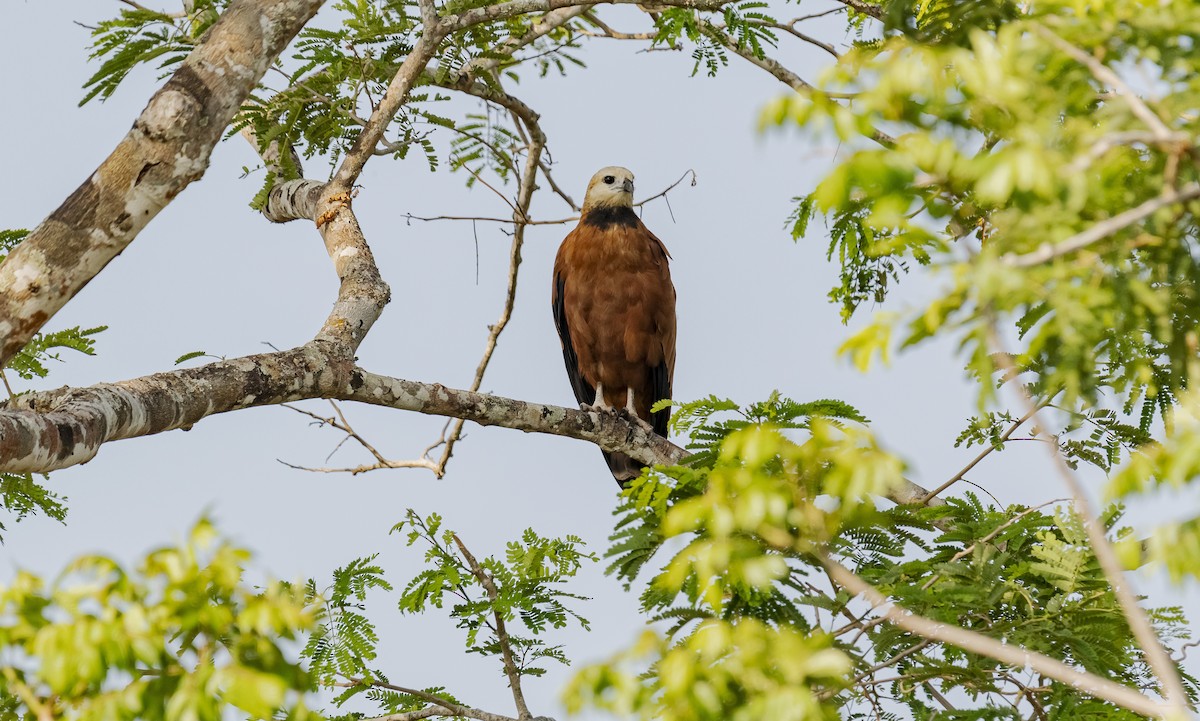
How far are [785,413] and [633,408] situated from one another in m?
→ 3.34

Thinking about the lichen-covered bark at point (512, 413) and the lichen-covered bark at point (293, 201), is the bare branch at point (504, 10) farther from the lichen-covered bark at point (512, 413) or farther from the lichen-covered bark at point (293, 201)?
the lichen-covered bark at point (512, 413)

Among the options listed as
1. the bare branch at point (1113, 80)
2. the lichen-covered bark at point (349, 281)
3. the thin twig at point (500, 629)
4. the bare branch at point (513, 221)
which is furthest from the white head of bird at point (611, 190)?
the bare branch at point (1113, 80)

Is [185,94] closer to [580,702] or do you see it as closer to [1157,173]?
[580,702]

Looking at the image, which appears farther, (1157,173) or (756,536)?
(756,536)

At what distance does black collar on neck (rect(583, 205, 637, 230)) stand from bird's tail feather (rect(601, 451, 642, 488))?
1280mm

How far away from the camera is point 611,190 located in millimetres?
6715

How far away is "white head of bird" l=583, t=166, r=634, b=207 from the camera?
666 cm

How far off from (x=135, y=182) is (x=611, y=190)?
3817mm

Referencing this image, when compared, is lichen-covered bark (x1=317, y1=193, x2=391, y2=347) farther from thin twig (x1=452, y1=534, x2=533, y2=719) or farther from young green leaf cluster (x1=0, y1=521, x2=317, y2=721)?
young green leaf cluster (x1=0, y1=521, x2=317, y2=721)

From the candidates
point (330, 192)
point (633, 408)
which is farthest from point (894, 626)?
point (633, 408)

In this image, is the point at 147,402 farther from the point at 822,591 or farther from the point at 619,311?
the point at 619,311

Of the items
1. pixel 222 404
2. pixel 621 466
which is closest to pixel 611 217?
pixel 621 466

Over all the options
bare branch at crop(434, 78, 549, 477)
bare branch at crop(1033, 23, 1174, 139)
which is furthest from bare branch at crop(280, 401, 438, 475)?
bare branch at crop(1033, 23, 1174, 139)

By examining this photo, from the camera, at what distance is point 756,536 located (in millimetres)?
2340
